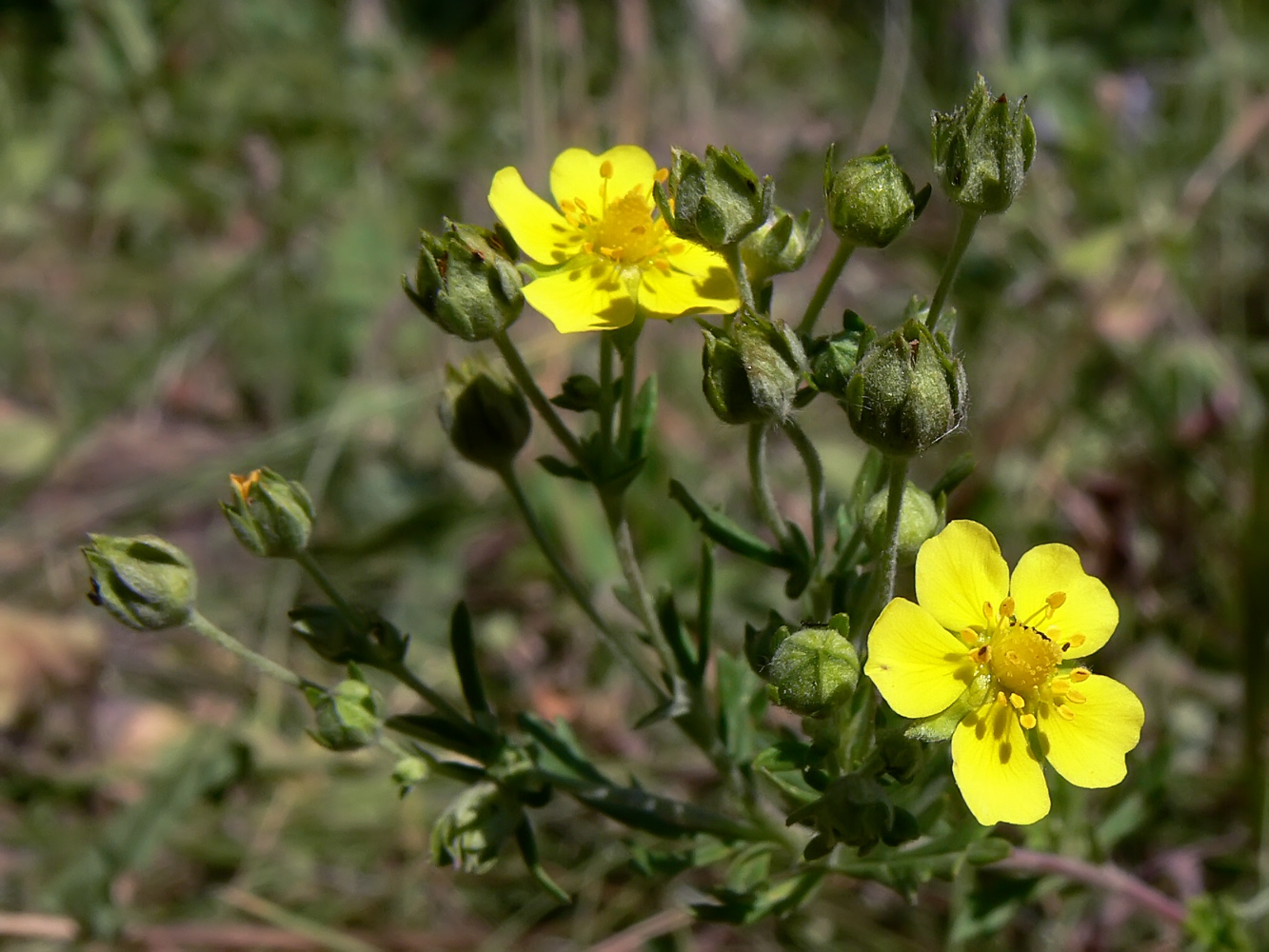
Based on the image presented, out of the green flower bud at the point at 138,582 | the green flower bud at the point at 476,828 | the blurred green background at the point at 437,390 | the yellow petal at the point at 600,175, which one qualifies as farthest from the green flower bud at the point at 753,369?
the blurred green background at the point at 437,390

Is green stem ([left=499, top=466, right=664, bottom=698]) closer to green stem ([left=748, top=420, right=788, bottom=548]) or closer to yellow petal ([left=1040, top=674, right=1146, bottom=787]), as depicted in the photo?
green stem ([left=748, top=420, right=788, bottom=548])

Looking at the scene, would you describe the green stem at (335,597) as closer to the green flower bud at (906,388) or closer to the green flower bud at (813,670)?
the green flower bud at (813,670)

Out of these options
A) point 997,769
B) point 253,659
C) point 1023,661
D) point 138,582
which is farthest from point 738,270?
point 138,582

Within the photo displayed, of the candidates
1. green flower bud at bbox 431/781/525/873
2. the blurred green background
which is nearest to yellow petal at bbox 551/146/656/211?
green flower bud at bbox 431/781/525/873

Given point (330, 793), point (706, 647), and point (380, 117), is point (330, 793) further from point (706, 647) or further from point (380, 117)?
point (380, 117)

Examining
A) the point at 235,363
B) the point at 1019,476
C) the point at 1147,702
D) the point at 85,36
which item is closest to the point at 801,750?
the point at 1147,702

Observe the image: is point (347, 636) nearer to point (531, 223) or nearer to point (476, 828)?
point (476, 828)
